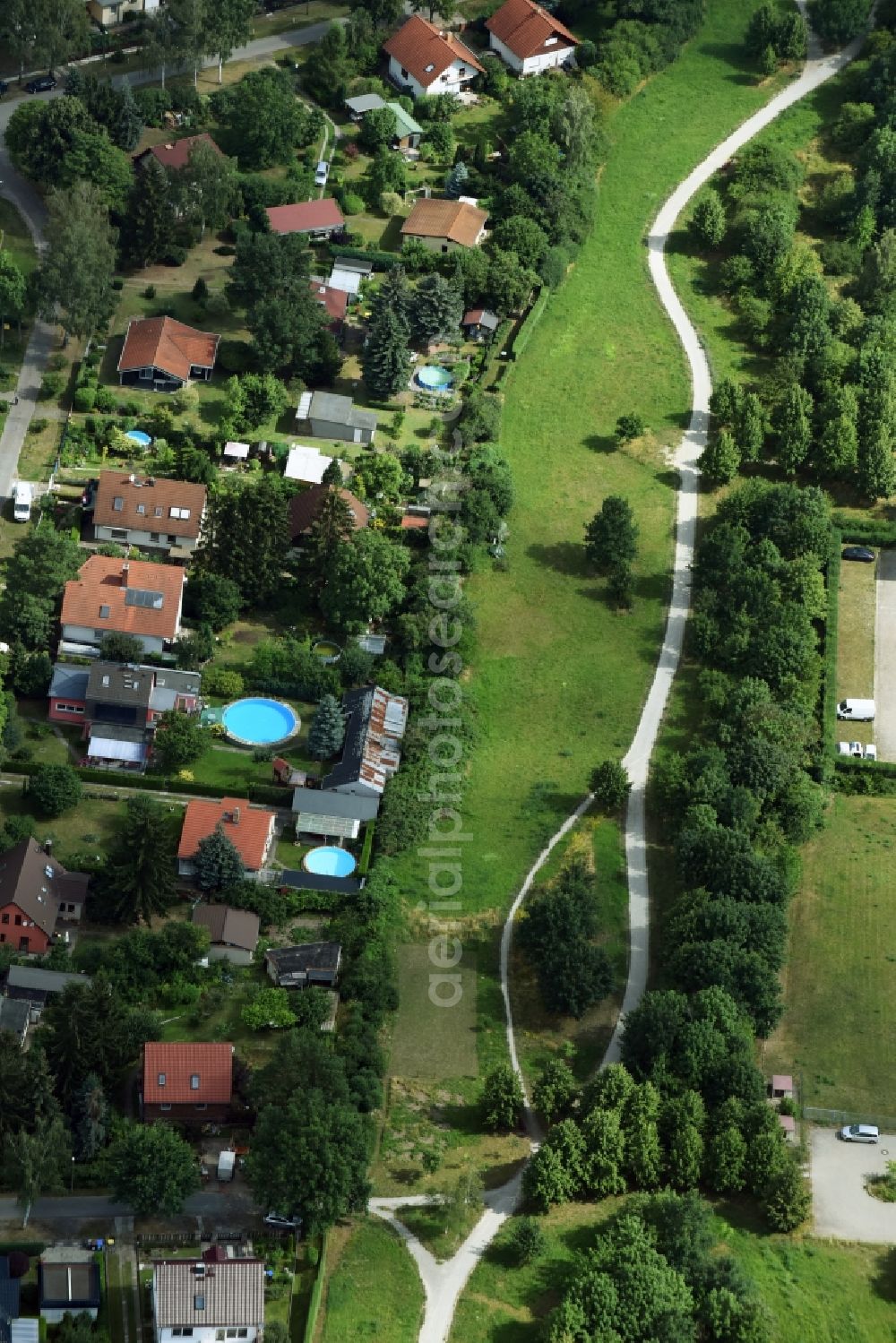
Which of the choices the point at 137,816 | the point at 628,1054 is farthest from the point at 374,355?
the point at 628,1054

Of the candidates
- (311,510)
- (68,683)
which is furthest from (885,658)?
(68,683)

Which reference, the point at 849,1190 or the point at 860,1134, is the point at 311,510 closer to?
the point at 860,1134

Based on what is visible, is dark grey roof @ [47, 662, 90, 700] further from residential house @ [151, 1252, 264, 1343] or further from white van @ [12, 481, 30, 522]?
residential house @ [151, 1252, 264, 1343]

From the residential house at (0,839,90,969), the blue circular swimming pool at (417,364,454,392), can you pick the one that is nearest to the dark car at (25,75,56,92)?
the blue circular swimming pool at (417,364,454,392)

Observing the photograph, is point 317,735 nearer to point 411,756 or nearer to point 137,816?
point 411,756

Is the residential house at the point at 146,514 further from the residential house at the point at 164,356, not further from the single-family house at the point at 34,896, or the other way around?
the single-family house at the point at 34,896

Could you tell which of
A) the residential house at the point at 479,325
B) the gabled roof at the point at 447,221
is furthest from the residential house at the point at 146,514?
the gabled roof at the point at 447,221
